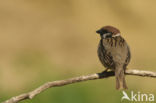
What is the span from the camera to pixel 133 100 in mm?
6938

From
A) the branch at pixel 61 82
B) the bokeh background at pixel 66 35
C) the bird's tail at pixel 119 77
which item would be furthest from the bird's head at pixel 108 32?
the bokeh background at pixel 66 35

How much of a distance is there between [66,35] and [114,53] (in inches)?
264

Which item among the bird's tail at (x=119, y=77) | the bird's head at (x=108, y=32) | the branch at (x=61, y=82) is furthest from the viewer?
the bird's head at (x=108, y=32)

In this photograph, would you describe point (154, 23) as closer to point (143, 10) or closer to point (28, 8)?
point (143, 10)

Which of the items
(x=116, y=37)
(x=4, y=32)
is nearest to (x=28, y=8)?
(x=4, y=32)

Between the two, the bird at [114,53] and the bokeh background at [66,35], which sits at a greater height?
the bird at [114,53]

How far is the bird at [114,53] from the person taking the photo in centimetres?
531

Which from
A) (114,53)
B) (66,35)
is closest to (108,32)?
(114,53)

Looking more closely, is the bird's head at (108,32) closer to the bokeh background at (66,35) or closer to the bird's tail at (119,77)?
the bird's tail at (119,77)

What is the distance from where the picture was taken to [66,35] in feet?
39.7

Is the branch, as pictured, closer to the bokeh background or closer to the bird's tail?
the bird's tail

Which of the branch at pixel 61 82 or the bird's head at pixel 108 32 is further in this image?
the bird's head at pixel 108 32

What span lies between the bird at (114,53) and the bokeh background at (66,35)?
244cm

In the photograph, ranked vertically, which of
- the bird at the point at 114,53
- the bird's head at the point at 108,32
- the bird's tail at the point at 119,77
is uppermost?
the bird's head at the point at 108,32
